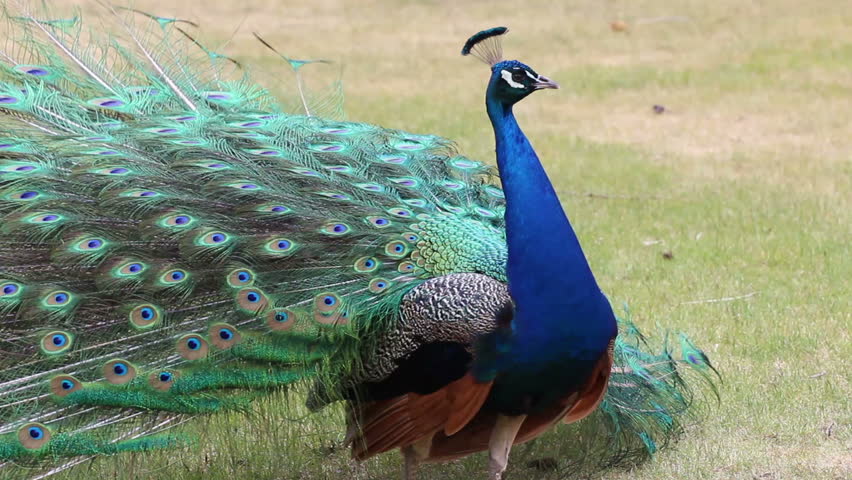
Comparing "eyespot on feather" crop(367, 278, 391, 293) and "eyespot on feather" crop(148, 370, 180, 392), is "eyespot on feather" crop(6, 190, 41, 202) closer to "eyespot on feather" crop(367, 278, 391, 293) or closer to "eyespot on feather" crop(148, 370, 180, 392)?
"eyespot on feather" crop(148, 370, 180, 392)

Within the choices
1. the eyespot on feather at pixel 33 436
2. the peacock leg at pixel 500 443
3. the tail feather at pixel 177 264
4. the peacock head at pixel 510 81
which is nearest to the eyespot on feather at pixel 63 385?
the tail feather at pixel 177 264

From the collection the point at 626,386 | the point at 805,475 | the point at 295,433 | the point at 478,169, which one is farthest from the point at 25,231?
the point at 805,475

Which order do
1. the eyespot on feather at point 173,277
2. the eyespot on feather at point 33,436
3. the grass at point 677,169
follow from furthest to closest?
the grass at point 677,169 → the eyespot on feather at point 173,277 → the eyespot on feather at point 33,436

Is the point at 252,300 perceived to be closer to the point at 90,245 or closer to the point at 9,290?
the point at 90,245

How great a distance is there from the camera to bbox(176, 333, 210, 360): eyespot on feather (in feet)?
11.8

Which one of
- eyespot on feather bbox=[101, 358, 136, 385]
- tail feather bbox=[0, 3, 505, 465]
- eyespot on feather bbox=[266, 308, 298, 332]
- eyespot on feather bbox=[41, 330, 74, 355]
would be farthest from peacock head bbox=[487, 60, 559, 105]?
eyespot on feather bbox=[41, 330, 74, 355]

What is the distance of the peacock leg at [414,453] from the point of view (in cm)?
387

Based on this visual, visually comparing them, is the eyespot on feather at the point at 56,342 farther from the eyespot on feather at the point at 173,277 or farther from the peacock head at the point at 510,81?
the peacock head at the point at 510,81

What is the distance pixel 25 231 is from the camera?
12.2 ft

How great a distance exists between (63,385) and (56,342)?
0.15 meters

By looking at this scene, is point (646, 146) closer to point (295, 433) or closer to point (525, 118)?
point (525, 118)

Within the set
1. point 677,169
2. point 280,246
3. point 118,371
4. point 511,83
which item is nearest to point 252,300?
point 280,246

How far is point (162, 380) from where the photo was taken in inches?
140

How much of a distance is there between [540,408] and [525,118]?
6909 millimetres
